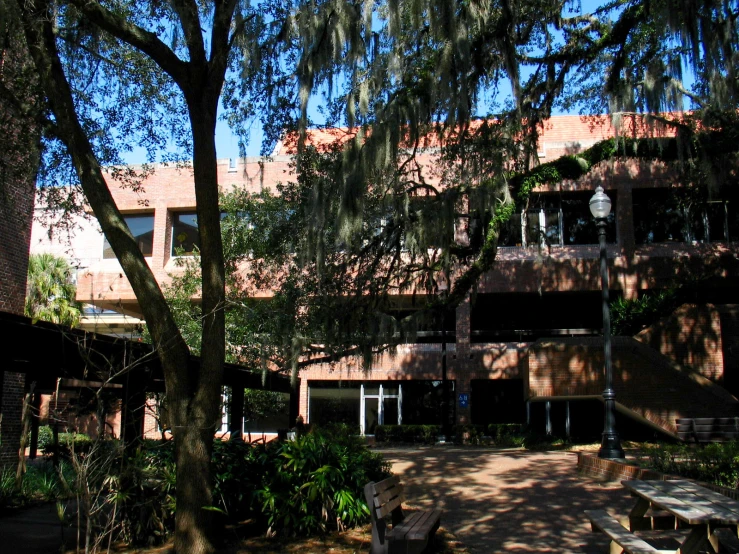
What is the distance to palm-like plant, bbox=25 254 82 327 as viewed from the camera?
81.0ft

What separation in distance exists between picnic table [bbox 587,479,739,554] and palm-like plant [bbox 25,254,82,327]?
21570 mm

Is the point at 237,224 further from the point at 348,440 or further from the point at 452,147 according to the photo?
the point at 348,440

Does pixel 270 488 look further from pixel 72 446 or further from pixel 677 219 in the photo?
pixel 677 219

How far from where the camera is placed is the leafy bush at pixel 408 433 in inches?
1033

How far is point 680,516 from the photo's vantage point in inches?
201

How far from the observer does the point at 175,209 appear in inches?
1180

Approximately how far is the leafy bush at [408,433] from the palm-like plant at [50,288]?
38.6ft

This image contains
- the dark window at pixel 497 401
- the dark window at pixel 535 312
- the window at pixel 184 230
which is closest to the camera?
the dark window at pixel 497 401

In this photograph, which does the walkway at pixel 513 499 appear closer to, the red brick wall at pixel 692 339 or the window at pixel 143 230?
the red brick wall at pixel 692 339

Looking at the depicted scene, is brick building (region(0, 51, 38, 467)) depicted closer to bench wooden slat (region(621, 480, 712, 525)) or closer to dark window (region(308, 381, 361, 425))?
bench wooden slat (region(621, 480, 712, 525))

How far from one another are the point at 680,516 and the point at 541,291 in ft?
59.8

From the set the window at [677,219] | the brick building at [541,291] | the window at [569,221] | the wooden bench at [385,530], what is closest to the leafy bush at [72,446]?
the wooden bench at [385,530]

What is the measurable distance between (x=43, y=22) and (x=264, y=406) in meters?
16.0

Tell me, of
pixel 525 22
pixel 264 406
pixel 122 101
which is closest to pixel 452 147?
pixel 525 22
